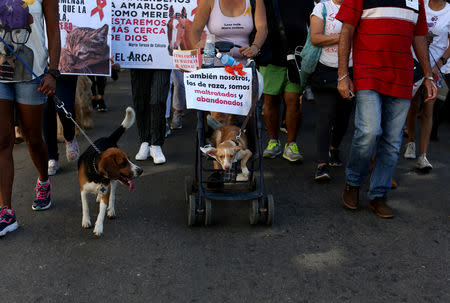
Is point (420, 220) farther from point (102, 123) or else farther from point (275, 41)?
point (102, 123)

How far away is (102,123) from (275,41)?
3820mm

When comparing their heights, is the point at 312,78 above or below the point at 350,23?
below

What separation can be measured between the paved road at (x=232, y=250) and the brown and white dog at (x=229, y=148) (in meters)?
0.53

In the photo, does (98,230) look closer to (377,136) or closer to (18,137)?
(377,136)

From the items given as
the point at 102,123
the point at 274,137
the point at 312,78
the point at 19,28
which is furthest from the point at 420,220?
the point at 102,123

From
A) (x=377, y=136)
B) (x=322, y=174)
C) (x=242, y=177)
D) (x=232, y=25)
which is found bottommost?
(x=322, y=174)

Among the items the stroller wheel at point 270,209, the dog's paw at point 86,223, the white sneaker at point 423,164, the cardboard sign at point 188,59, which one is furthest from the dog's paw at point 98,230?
the white sneaker at point 423,164

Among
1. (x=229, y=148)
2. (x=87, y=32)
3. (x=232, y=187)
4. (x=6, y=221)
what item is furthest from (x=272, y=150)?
(x=6, y=221)

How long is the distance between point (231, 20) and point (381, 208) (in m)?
2.38

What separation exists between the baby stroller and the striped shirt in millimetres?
965

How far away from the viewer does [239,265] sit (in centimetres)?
347

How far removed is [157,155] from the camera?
19.6 feet

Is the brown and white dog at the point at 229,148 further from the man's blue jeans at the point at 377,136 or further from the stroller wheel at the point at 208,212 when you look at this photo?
the man's blue jeans at the point at 377,136

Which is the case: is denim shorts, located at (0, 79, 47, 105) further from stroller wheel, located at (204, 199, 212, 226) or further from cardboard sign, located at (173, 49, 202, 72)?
stroller wheel, located at (204, 199, 212, 226)
